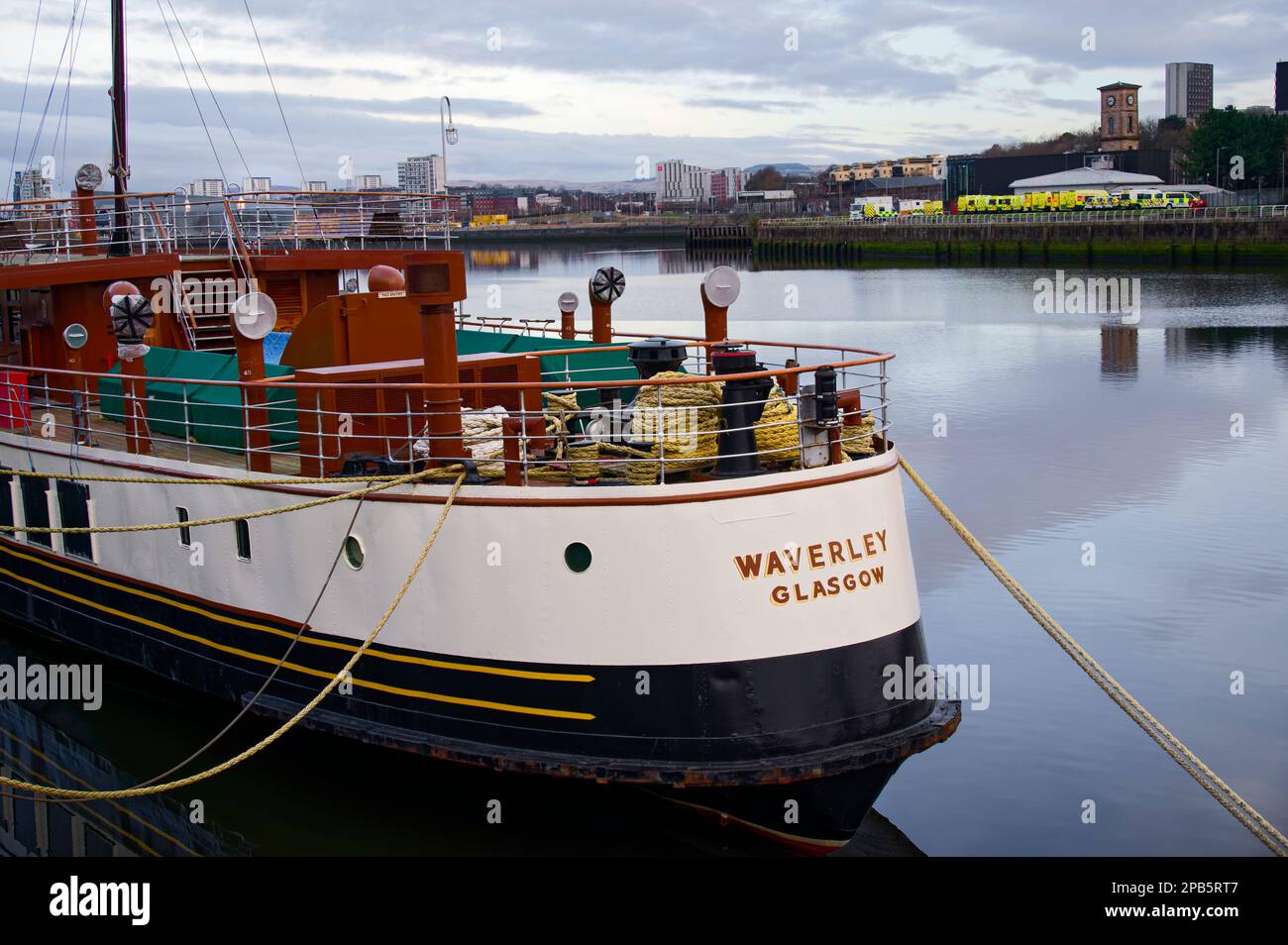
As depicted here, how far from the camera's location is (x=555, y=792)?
10969 millimetres

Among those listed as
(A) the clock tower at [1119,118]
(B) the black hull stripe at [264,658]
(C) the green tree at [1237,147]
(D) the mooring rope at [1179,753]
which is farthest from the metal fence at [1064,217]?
(B) the black hull stripe at [264,658]

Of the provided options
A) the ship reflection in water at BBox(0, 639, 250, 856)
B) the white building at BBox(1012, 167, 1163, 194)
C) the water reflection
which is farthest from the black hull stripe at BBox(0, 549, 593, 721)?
the white building at BBox(1012, 167, 1163, 194)

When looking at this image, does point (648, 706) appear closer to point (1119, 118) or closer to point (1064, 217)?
point (1064, 217)

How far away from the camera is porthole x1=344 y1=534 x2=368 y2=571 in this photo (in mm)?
10961

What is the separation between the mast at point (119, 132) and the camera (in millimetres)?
18688

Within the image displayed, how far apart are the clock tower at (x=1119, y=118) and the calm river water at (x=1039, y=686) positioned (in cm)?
11179

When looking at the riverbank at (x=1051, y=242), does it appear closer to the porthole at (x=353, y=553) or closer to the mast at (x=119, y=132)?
the mast at (x=119, y=132)

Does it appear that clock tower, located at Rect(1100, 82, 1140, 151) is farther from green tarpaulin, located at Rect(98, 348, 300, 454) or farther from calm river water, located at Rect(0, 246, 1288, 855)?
green tarpaulin, located at Rect(98, 348, 300, 454)

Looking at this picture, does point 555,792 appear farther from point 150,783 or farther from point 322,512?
point 150,783

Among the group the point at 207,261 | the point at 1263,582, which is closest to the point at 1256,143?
the point at 1263,582

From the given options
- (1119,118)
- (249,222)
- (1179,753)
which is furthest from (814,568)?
(1119,118)

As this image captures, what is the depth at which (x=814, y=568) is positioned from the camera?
9.94m

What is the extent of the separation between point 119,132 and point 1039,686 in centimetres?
1591

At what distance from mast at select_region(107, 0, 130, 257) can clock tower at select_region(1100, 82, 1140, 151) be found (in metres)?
133
